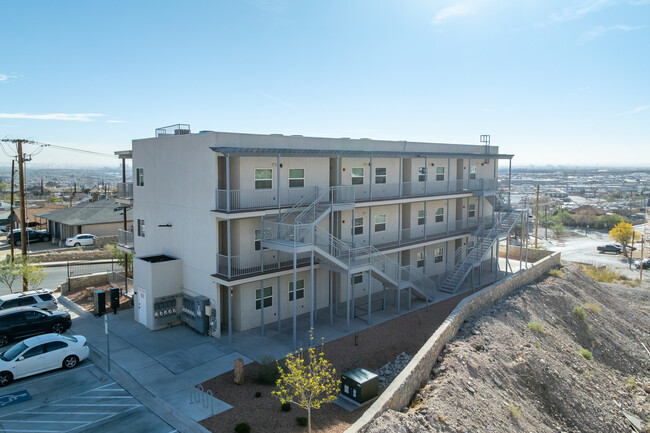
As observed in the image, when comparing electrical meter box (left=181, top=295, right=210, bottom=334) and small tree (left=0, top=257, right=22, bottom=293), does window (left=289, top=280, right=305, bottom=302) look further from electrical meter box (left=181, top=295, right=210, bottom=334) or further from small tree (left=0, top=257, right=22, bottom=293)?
small tree (left=0, top=257, right=22, bottom=293)

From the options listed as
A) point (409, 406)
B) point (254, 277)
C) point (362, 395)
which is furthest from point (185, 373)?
point (409, 406)

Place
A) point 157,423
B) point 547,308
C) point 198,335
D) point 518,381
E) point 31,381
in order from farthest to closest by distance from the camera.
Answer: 1. point 547,308
2. point 198,335
3. point 518,381
4. point 31,381
5. point 157,423

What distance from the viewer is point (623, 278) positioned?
44.0m

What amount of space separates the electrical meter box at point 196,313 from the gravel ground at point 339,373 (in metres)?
3.94

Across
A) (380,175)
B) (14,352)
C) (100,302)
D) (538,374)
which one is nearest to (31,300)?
(100,302)

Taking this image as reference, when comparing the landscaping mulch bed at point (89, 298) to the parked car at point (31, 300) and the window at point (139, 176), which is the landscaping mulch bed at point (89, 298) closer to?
the parked car at point (31, 300)

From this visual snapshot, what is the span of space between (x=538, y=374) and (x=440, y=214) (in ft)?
43.5

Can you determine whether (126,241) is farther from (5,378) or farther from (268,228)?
(5,378)

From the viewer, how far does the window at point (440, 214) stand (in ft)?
101

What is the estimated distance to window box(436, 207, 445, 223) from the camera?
30.6 metres

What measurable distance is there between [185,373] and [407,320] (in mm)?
10628

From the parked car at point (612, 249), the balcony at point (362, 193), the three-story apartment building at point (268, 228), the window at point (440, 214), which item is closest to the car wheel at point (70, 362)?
the three-story apartment building at point (268, 228)

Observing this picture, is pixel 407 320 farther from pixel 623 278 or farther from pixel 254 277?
pixel 623 278

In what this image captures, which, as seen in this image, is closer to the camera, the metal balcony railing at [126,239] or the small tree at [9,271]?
the small tree at [9,271]
